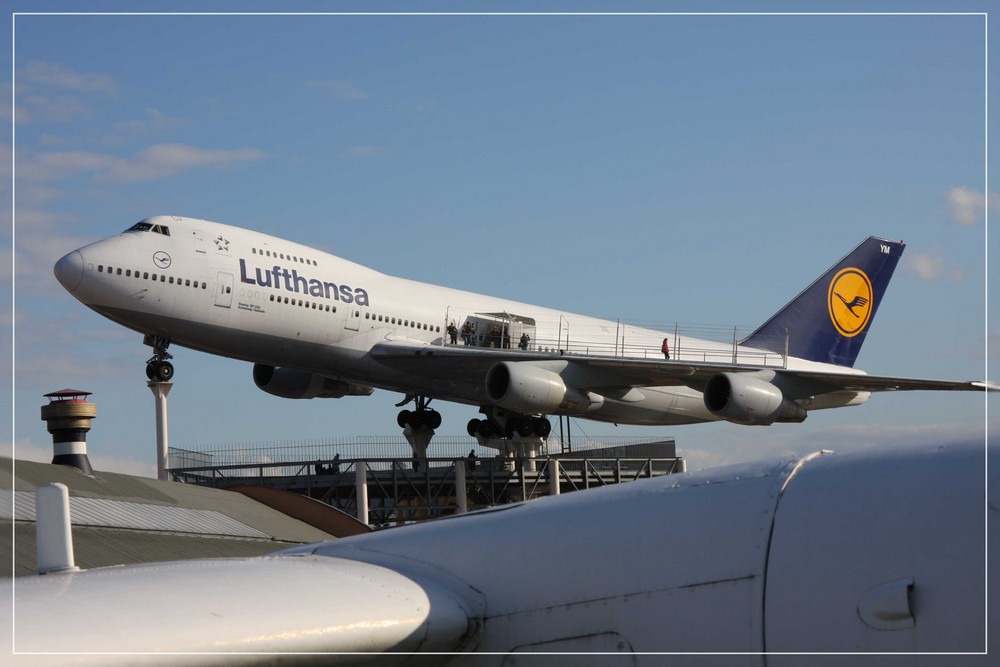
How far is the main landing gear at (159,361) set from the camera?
3238cm

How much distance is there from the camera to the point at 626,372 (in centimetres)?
3975

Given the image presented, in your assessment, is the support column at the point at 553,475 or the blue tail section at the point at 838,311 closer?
the support column at the point at 553,475

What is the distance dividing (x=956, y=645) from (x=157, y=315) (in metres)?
28.9

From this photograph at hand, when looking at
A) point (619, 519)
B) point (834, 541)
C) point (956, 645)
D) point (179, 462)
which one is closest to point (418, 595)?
point (619, 519)

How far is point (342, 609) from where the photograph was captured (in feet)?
17.3

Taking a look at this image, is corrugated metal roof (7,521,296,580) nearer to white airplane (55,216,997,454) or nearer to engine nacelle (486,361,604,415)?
white airplane (55,216,997,454)

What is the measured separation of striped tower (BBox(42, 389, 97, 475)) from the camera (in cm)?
2041

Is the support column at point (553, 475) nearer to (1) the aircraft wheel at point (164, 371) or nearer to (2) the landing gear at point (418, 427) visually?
(2) the landing gear at point (418, 427)

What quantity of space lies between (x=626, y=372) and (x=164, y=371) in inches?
582

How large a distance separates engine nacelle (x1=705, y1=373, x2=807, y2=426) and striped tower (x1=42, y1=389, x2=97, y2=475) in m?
19.6

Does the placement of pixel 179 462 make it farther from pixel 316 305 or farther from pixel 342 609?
pixel 342 609

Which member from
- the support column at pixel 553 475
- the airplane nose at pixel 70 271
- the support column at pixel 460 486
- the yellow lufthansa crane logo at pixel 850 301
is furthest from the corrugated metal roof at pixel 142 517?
the yellow lufthansa crane logo at pixel 850 301

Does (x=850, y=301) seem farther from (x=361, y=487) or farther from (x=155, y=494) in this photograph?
(x=155, y=494)

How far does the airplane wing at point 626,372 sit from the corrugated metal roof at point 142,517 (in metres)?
17.1
